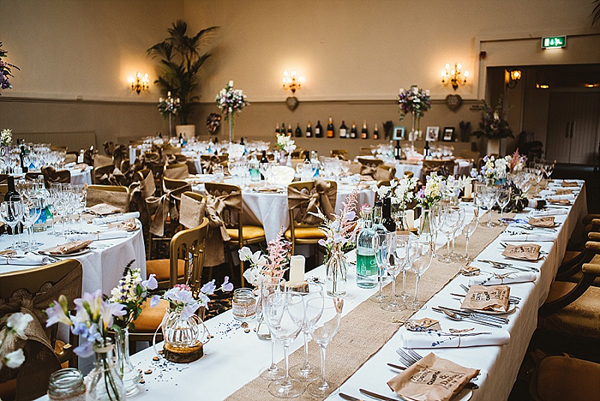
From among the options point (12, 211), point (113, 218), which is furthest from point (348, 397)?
point (113, 218)

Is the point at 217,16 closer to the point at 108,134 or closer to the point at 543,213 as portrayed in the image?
the point at 108,134

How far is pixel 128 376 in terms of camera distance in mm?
1351

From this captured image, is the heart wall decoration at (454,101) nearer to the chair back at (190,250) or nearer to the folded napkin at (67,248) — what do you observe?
the chair back at (190,250)

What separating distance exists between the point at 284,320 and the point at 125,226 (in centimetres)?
222

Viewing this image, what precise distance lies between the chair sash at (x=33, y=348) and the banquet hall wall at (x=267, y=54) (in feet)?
33.0

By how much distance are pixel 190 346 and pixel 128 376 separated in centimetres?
22

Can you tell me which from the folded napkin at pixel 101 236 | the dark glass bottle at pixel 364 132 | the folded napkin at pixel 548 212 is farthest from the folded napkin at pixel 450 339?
the dark glass bottle at pixel 364 132

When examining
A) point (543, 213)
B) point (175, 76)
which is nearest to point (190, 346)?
point (543, 213)

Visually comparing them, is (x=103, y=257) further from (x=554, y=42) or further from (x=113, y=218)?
(x=554, y=42)

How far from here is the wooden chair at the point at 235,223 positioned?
15.2 ft

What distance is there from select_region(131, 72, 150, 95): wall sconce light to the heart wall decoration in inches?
304

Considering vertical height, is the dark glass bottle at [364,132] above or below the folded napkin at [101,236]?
above

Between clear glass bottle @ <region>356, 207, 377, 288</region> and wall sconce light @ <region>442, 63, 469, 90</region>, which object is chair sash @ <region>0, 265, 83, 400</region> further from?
wall sconce light @ <region>442, 63, 469, 90</region>

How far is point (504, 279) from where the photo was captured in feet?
7.36
